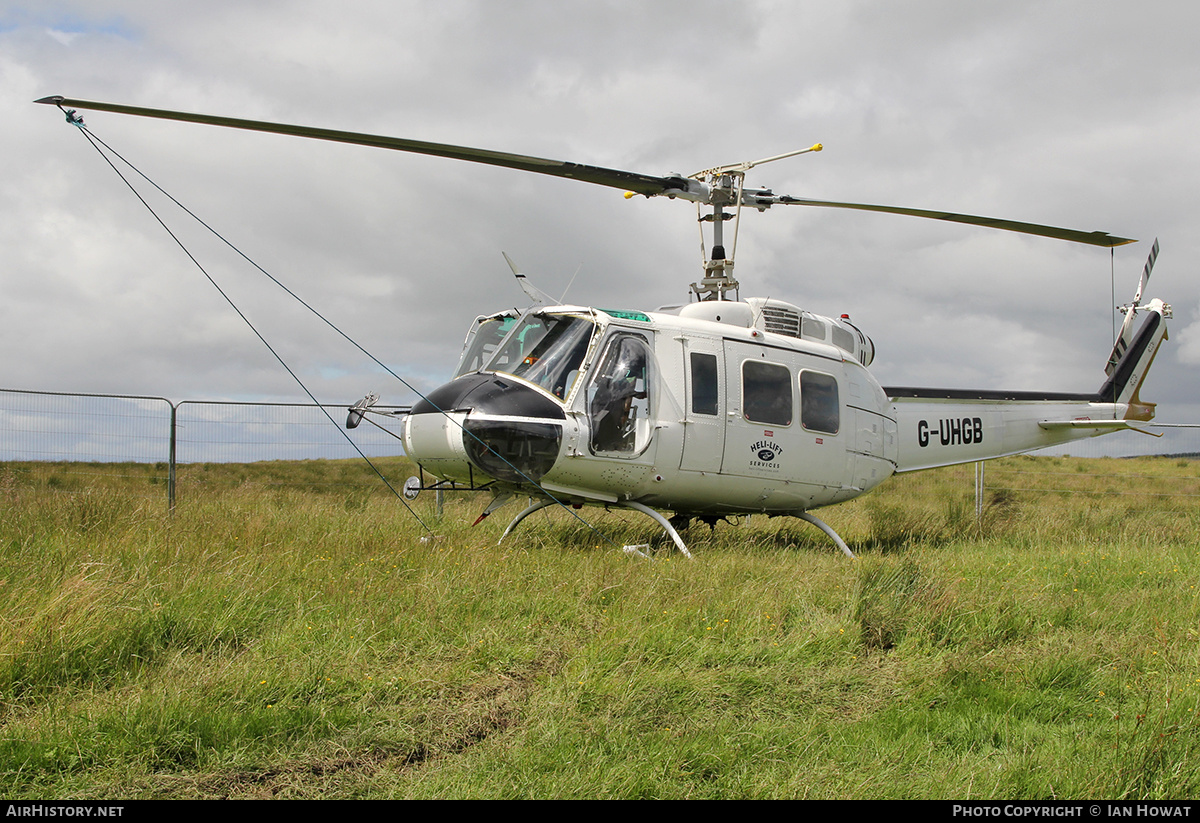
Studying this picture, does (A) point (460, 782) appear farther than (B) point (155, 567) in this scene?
No

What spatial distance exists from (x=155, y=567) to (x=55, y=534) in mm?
1828

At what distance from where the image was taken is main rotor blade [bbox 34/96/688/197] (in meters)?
5.79

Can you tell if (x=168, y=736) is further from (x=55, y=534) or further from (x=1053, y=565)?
(x=1053, y=565)

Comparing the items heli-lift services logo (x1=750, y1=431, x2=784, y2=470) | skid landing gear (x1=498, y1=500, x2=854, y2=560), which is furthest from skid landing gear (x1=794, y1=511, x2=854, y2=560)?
heli-lift services logo (x1=750, y1=431, x2=784, y2=470)

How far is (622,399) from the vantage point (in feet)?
27.8

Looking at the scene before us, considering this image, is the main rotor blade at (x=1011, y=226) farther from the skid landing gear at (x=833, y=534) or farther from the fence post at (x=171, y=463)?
the fence post at (x=171, y=463)

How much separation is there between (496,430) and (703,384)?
7.57 ft

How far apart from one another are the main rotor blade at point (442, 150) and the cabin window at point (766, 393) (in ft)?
6.99

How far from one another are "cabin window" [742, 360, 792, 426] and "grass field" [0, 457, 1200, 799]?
156cm

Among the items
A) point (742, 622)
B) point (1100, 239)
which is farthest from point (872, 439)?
point (742, 622)

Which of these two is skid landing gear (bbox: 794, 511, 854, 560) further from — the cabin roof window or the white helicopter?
the cabin roof window

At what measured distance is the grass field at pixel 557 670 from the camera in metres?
3.77

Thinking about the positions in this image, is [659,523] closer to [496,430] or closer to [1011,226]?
[496,430]

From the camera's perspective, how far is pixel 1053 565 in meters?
9.09
